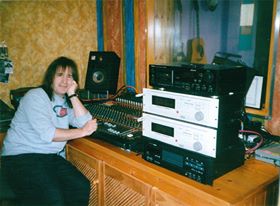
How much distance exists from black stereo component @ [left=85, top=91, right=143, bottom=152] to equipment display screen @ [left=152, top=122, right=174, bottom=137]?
7.9 inches

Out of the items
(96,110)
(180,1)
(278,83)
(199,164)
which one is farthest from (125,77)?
(199,164)

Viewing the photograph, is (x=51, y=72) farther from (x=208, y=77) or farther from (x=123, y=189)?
(x=208, y=77)

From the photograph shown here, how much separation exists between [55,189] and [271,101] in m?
1.40

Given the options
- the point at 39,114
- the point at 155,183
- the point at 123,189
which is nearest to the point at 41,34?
the point at 39,114

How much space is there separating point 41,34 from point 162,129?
177 cm

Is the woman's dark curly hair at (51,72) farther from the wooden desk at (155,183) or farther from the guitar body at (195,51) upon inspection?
the guitar body at (195,51)

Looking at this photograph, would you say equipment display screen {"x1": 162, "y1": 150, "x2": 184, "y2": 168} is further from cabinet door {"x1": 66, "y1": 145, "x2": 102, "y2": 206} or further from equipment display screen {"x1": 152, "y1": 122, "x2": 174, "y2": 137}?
cabinet door {"x1": 66, "y1": 145, "x2": 102, "y2": 206}

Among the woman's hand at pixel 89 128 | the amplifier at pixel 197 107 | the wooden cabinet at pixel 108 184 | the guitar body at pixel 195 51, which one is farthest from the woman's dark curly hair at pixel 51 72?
the guitar body at pixel 195 51

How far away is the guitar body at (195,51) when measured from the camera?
122 inches

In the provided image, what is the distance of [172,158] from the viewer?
1.40 m

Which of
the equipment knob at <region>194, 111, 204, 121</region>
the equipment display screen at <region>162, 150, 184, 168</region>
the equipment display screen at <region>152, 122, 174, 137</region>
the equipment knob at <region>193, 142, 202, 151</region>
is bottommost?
the equipment display screen at <region>162, 150, 184, 168</region>

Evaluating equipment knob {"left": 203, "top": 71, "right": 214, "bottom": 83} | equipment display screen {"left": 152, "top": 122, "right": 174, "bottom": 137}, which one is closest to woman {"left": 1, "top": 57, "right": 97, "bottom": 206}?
equipment display screen {"left": 152, "top": 122, "right": 174, "bottom": 137}

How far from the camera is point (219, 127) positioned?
1.24 meters

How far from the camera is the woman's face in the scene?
2045 mm
